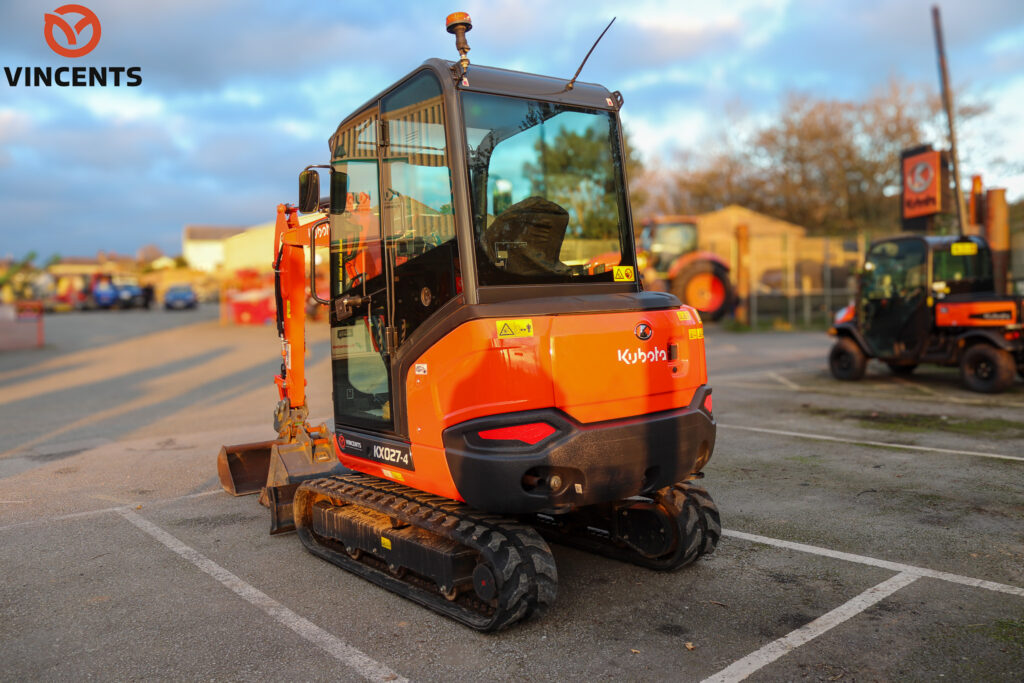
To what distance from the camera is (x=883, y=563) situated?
4949mm

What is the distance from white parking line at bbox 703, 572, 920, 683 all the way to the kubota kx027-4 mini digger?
0.86 m

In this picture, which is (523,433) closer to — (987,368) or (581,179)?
(581,179)

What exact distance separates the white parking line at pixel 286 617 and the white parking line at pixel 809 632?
145 centimetres

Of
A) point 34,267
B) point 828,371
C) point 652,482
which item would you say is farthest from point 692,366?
point 34,267

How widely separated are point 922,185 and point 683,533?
50.1 feet

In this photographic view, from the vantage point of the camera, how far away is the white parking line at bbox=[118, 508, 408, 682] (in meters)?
3.74

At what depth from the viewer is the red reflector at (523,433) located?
13.1 feet

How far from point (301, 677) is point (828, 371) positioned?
12.9 meters

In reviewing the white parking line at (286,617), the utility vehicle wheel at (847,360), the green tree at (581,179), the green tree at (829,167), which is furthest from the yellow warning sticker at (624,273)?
the green tree at (829,167)

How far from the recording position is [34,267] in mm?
32688

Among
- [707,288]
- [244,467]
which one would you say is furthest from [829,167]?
[244,467]

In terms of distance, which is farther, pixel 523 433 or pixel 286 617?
pixel 286 617

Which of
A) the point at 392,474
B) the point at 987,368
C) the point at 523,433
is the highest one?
the point at 523,433

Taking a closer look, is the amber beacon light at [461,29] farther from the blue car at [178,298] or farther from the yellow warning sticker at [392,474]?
the blue car at [178,298]
